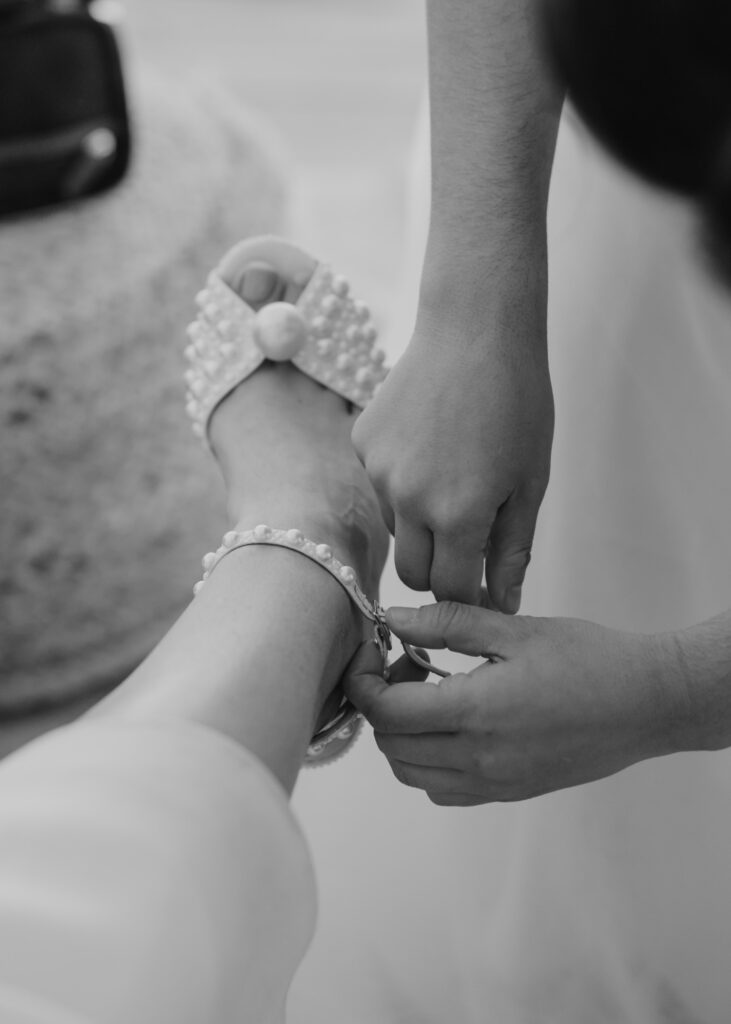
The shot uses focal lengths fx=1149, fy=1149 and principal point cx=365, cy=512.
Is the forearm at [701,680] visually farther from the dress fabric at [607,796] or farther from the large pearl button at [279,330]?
the large pearl button at [279,330]

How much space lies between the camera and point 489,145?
2.38 feet

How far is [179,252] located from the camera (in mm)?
1631

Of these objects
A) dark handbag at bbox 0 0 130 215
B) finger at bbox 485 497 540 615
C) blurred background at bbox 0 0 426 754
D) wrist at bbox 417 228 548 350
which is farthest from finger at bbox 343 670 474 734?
dark handbag at bbox 0 0 130 215

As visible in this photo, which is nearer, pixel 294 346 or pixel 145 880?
pixel 145 880

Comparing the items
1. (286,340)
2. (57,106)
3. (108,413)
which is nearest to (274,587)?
(286,340)

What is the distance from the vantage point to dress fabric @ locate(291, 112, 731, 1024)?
0.88 meters

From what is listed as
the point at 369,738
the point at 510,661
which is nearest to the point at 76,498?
the point at 369,738

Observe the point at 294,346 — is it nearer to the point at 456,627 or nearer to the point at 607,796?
the point at 456,627

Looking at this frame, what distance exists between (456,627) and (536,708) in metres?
0.08

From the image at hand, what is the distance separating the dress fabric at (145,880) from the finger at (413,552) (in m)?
0.25

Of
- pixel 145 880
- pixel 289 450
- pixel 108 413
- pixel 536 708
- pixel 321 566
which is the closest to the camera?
pixel 145 880

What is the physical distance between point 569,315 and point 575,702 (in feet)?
1.26

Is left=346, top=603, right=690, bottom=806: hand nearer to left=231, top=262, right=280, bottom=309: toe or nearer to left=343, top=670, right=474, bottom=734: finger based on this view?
left=343, top=670, right=474, bottom=734: finger

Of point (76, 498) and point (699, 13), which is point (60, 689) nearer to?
point (76, 498)
